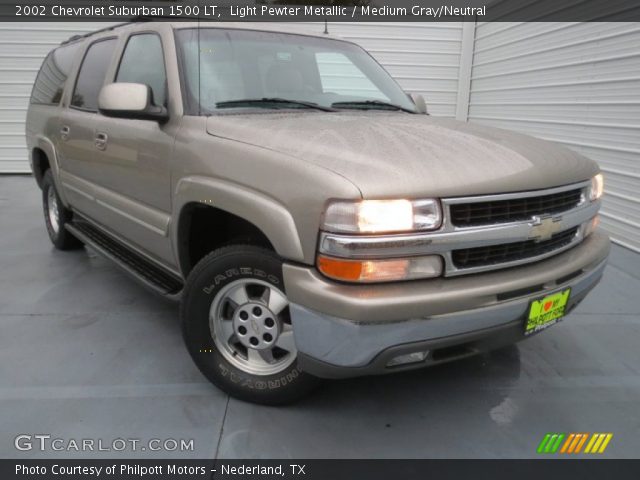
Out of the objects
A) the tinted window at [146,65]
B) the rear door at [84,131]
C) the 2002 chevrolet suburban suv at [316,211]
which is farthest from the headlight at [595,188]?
the rear door at [84,131]

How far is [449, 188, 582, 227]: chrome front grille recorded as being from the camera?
1922 mm

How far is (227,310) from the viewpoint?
2488 mm

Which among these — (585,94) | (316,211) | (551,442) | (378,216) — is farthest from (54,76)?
(585,94)

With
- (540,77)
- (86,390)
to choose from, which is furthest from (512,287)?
(540,77)

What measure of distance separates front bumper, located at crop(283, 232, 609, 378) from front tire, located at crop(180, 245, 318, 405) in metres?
0.29

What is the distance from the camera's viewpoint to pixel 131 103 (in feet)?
8.46

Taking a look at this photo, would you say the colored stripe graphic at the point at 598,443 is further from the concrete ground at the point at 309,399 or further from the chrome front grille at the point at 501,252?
the chrome front grille at the point at 501,252

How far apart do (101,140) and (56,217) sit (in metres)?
2.09

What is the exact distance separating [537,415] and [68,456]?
219cm

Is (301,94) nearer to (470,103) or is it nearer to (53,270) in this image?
(53,270)

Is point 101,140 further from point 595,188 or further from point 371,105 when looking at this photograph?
point 595,188

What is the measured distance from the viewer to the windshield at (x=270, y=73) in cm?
268

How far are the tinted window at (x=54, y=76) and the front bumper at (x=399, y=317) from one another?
360 centimetres

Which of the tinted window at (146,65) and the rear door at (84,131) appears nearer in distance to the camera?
the tinted window at (146,65)
